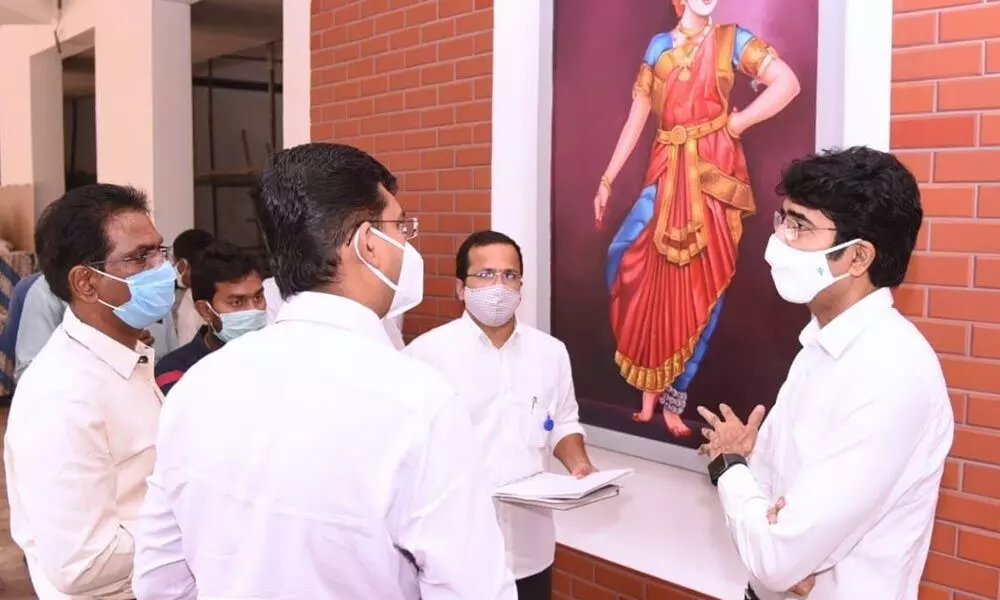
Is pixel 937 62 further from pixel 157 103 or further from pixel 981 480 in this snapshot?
pixel 157 103

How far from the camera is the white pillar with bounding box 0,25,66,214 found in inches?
309

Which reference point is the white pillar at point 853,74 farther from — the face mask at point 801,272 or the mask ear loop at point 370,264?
the mask ear loop at point 370,264

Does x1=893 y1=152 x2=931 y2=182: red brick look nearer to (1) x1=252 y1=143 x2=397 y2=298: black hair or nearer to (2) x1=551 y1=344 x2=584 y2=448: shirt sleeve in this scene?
(2) x1=551 y1=344 x2=584 y2=448: shirt sleeve

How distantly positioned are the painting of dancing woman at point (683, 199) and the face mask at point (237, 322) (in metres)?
1.15

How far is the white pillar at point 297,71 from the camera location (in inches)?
160

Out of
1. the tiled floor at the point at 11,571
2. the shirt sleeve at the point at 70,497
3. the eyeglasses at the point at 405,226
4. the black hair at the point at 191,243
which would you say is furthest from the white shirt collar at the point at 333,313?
the tiled floor at the point at 11,571

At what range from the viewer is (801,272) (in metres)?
1.73

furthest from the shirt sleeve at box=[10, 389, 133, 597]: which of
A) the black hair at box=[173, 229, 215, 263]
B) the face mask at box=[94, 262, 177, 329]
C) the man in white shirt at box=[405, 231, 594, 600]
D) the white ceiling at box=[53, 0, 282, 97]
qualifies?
the white ceiling at box=[53, 0, 282, 97]

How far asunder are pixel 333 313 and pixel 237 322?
1707 millimetres

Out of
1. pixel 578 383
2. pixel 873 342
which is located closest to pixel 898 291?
pixel 873 342

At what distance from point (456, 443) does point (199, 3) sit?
5.64 m

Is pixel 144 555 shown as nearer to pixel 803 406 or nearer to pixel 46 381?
pixel 46 381

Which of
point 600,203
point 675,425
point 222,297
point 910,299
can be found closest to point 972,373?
point 910,299

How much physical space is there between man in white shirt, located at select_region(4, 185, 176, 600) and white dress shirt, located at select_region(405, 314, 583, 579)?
930mm
